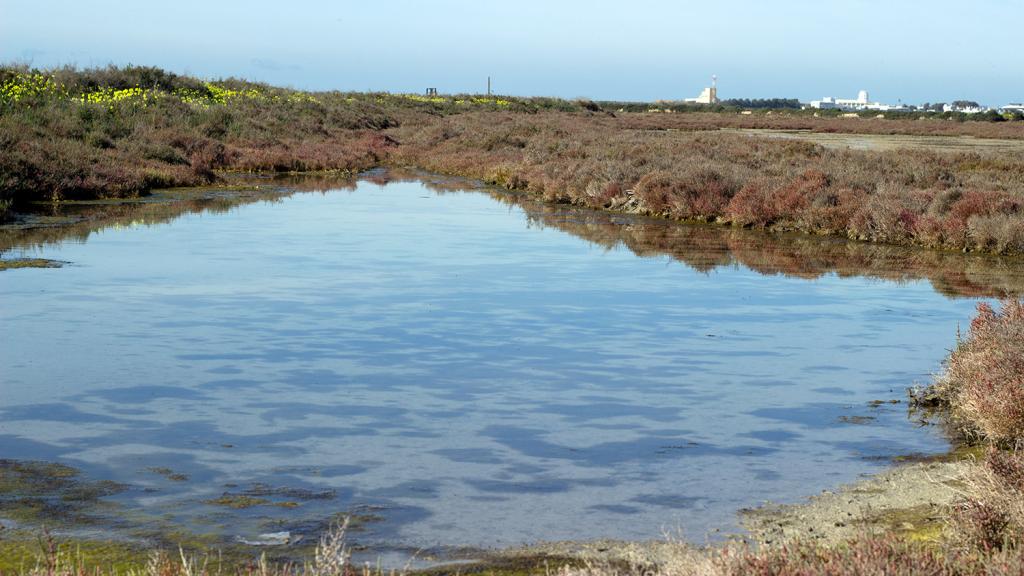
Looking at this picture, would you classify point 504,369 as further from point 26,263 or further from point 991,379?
point 26,263

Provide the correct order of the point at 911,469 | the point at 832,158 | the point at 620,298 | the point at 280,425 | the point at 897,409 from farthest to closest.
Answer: the point at 832,158, the point at 620,298, the point at 897,409, the point at 280,425, the point at 911,469

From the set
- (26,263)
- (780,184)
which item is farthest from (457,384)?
(780,184)

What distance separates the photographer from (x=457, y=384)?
11.7 m

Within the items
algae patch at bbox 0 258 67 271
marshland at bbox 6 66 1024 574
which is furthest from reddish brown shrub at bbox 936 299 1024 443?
algae patch at bbox 0 258 67 271

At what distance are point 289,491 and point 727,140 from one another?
4150 cm

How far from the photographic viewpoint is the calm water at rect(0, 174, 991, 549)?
8.30 metres

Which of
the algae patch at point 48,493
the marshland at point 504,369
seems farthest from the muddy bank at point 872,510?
the algae patch at point 48,493

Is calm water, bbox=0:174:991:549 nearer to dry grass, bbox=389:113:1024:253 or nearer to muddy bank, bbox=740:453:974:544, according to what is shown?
muddy bank, bbox=740:453:974:544

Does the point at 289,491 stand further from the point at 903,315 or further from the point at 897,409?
the point at 903,315

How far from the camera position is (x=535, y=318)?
15.6 metres

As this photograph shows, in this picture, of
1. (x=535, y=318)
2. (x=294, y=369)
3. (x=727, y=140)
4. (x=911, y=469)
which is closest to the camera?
(x=911, y=469)

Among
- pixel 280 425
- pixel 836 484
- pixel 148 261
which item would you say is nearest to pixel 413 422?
pixel 280 425

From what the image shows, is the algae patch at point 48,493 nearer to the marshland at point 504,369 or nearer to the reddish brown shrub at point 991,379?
the marshland at point 504,369

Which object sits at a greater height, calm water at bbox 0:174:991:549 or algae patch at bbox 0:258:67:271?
algae patch at bbox 0:258:67:271
